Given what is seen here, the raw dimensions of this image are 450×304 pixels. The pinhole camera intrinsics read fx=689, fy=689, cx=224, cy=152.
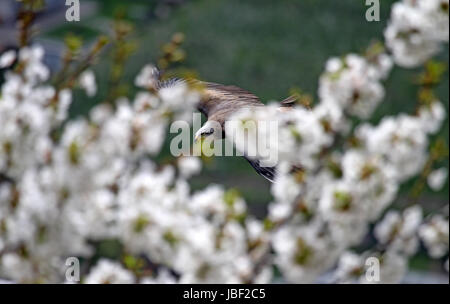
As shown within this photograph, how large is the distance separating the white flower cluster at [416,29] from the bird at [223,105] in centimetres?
104

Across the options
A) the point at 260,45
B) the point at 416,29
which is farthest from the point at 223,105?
the point at 260,45

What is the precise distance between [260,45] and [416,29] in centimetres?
333

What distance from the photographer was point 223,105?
0.66 m

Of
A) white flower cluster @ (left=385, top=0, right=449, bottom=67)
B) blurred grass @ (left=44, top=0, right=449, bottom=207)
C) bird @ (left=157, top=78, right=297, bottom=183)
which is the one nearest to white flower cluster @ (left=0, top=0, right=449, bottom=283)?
white flower cluster @ (left=385, top=0, right=449, bottom=67)

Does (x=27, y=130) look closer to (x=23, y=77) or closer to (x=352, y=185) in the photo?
(x=23, y=77)

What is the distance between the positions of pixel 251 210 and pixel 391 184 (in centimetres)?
239

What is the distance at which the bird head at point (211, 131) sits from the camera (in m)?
0.60

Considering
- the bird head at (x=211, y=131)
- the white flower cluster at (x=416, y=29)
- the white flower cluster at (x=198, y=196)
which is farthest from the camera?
the white flower cluster at (x=198, y=196)

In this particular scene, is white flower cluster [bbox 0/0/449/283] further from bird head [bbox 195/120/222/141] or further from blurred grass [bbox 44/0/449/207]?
blurred grass [bbox 44/0/449/207]

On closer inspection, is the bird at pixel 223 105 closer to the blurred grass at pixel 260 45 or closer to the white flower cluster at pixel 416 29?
the white flower cluster at pixel 416 29

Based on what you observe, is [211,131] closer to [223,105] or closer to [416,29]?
[223,105]

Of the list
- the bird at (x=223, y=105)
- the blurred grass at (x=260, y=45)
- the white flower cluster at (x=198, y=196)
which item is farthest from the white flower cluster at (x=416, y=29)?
the blurred grass at (x=260, y=45)
